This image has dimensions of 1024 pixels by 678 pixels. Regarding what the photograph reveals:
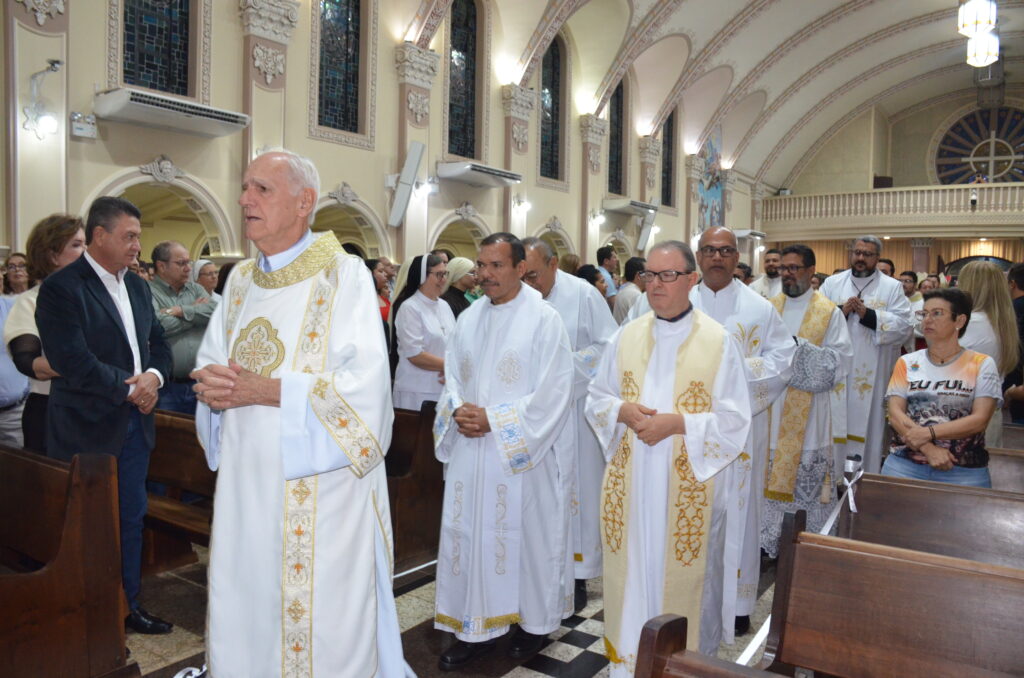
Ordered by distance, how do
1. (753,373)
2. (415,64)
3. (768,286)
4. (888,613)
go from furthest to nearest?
1. (415,64)
2. (768,286)
3. (753,373)
4. (888,613)

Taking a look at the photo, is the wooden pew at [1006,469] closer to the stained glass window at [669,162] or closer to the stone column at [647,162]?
the stone column at [647,162]

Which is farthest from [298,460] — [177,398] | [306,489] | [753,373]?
[177,398]

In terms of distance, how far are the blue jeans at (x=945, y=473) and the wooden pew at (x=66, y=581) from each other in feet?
10.5

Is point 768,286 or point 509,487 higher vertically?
point 768,286

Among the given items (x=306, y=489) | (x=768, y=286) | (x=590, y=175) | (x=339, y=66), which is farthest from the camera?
(x=590, y=175)

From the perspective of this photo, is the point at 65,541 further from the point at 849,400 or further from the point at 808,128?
the point at 808,128

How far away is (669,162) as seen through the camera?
60.1 ft

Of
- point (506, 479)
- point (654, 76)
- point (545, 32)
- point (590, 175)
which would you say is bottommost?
point (506, 479)

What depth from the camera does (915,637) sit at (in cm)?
207

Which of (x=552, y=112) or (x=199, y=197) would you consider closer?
(x=199, y=197)

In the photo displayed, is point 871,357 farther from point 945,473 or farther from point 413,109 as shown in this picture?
point 413,109

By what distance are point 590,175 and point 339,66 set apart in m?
5.81

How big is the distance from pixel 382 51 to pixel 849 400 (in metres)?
7.84

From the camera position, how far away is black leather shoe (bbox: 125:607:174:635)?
3453mm
